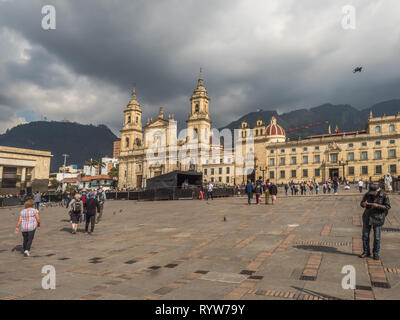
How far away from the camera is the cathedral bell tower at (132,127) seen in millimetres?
84312

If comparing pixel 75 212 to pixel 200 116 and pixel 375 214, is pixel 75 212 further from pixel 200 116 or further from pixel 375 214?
pixel 200 116

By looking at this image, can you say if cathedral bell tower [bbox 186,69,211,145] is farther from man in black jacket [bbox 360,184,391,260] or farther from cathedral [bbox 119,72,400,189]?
man in black jacket [bbox 360,184,391,260]

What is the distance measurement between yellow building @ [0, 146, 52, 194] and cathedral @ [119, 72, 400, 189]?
2370 centimetres

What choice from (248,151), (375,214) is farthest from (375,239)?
(248,151)

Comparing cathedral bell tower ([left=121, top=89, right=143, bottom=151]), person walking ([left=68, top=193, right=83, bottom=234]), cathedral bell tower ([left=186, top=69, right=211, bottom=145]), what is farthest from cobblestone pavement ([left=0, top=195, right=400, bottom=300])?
cathedral bell tower ([left=121, top=89, right=143, bottom=151])

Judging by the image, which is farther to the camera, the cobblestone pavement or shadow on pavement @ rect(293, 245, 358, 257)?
shadow on pavement @ rect(293, 245, 358, 257)

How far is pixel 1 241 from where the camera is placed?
9117 millimetres

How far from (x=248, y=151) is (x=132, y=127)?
36996mm

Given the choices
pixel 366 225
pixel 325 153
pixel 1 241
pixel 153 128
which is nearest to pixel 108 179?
pixel 153 128

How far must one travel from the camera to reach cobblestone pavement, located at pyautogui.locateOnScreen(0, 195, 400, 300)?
13.4 feet

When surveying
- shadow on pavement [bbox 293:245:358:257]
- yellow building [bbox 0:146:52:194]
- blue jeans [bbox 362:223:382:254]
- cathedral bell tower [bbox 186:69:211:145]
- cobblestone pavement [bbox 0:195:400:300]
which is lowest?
cobblestone pavement [bbox 0:195:400:300]

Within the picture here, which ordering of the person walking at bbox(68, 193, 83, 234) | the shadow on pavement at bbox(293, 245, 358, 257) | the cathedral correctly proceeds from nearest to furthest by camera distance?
the shadow on pavement at bbox(293, 245, 358, 257) < the person walking at bbox(68, 193, 83, 234) < the cathedral
